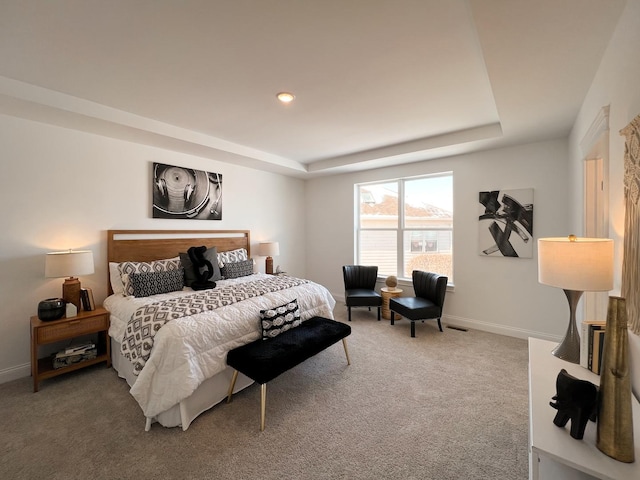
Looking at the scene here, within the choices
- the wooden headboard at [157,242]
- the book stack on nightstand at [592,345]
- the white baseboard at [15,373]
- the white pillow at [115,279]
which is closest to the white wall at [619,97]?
the book stack on nightstand at [592,345]

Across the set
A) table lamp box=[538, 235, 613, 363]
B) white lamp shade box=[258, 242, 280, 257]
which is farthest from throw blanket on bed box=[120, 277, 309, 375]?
table lamp box=[538, 235, 613, 363]

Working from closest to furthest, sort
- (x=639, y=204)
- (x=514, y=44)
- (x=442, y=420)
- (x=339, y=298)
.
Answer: (x=639, y=204)
(x=514, y=44)
(x=442, y=420)
(x=339, y=298)

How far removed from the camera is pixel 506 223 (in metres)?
3.61

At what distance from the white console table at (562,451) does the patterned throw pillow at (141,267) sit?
3.43 metres

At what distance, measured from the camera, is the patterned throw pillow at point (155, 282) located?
9.61 feet

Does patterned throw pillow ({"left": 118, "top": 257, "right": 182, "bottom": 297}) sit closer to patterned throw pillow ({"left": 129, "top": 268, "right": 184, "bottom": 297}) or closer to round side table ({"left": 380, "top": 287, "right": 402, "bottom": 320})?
patterned throw pillow ({"left": 129, "top": 268, "right": 184, "bottom": 297})

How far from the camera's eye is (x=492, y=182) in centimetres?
371

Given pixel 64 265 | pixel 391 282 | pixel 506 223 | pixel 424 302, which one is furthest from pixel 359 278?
pixel 64 265

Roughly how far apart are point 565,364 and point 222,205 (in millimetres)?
4264

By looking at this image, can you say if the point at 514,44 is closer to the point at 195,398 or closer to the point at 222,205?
the point at 195,398

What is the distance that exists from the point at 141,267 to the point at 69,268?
2.19 ft

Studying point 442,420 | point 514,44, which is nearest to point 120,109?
point 514,44

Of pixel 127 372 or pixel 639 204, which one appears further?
pixel 127 372

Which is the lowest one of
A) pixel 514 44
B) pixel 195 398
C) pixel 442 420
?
pixel 442 420
